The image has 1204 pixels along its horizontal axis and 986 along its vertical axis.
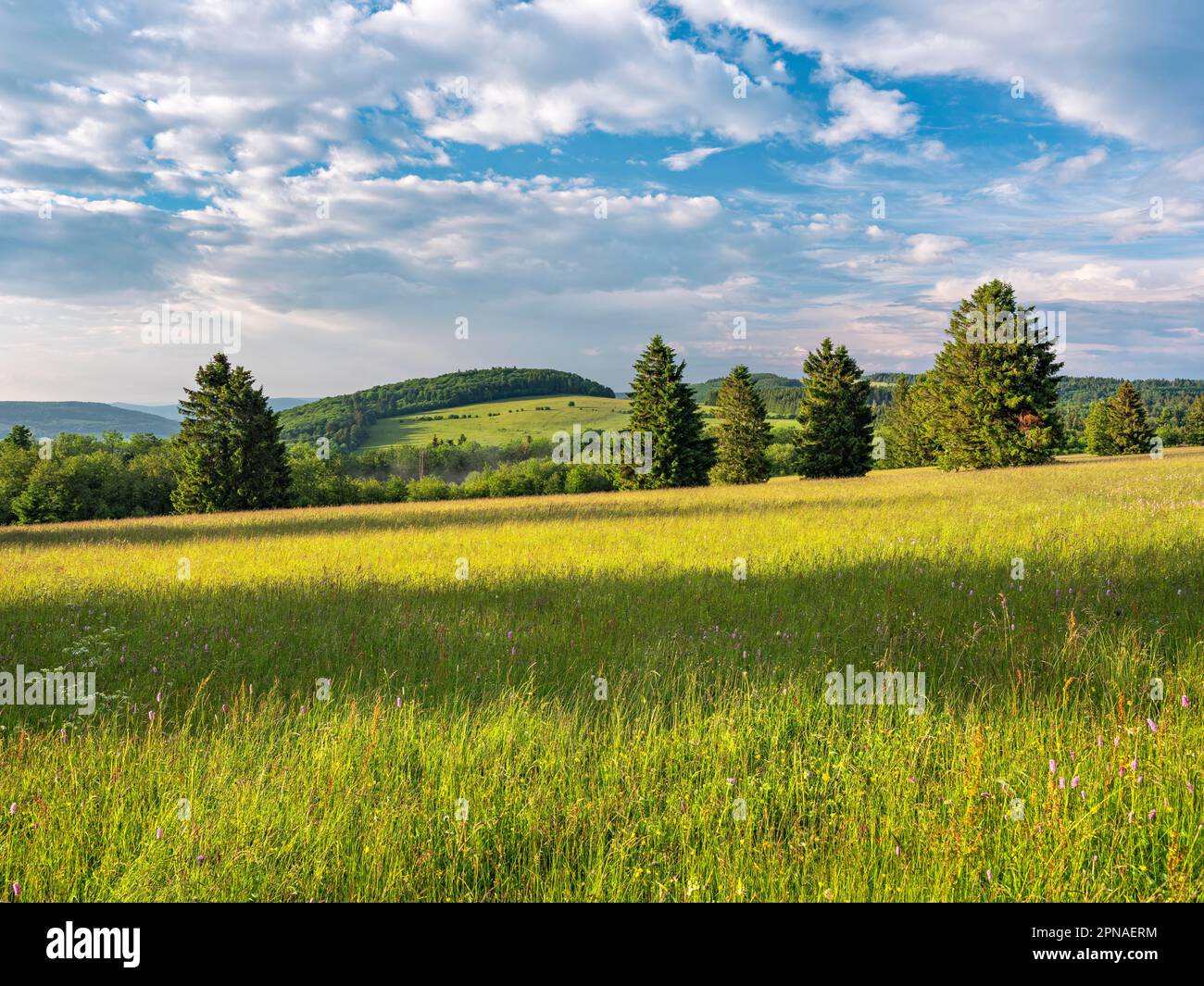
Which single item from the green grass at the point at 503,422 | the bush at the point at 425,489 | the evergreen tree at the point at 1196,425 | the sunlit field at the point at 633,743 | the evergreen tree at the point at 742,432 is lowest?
the sunlit field at the point at 633,743

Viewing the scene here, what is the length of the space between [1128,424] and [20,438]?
12210cm

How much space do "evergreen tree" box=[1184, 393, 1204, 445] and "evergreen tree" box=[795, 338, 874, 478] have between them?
89.1 metres

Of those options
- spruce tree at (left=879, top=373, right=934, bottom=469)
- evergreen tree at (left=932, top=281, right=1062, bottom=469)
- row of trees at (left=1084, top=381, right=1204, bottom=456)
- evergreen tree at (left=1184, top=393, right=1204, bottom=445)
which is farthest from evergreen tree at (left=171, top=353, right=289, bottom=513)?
evergreen tree at (left=1184, top=393, right=1204, bottom=445)

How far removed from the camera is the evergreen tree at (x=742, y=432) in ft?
183

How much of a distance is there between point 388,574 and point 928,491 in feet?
60.1

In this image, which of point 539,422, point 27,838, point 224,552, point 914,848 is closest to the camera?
point 914,848

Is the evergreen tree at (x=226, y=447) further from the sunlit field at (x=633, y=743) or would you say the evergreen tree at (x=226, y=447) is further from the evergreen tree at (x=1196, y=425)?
the evergreen tree at (x=1196, y=425)

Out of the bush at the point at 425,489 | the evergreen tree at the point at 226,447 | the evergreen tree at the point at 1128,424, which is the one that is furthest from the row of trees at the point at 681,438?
the evergreen tree at the point at 1128,424

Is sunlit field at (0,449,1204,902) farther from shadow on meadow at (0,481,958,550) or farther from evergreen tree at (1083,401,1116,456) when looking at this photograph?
evergreen tree at (1083,401,1116,456)

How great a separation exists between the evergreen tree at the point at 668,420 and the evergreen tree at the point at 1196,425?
101 m

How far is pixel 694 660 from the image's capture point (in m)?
4.84

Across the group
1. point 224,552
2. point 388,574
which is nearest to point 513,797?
point 388,574

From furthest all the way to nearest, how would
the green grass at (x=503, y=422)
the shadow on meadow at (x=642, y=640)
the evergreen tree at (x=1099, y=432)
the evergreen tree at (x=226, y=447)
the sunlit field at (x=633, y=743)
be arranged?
the green grass at (x=503, y=422) → the evergreen tree at (x=1099, y=432) → the evergreen tree at (x=226, y=447) → the shadow on meadow at (x=642, y=640) → the sunlit field at (x=633, y=743)
